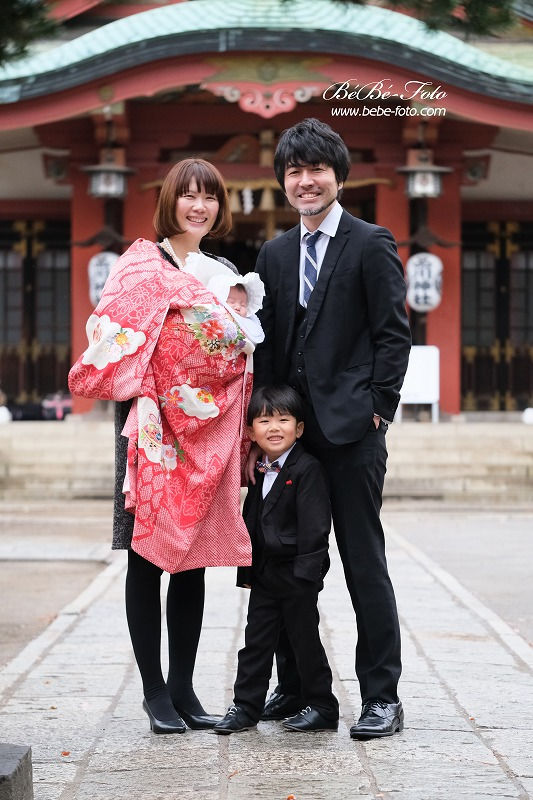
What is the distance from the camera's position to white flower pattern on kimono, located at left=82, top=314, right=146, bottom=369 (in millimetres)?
4102

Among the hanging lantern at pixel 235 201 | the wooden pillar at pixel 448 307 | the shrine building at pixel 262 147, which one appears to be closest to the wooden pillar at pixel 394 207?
the shrine building at pixel 262 147

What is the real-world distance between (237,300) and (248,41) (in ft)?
35.1

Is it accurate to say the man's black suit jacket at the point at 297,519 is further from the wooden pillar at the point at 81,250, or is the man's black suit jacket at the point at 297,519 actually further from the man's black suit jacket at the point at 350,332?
the wooden pillar at the point at 81,250

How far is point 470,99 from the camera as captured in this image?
48.6 ft

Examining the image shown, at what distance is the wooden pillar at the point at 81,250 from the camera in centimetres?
1631

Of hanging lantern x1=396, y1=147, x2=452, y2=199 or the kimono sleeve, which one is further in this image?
hanging lantern x1=396, y1=147, x2=452, y2=199

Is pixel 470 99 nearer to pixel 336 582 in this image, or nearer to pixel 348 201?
pixel 348 201

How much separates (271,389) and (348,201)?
13.9 m

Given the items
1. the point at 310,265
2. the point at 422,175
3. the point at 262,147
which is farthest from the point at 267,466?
the point at 262,147

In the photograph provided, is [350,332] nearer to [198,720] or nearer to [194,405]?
[194,405]

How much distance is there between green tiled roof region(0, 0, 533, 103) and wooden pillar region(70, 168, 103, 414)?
1.68m

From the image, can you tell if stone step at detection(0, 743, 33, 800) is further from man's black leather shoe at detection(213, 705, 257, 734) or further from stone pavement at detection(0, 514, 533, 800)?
man's black leather shoe at detection(213, 705, 257, 734)

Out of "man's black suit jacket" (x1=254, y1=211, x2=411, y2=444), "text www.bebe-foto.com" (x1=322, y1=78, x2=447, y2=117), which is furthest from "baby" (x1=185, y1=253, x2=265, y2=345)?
"text www.bebe-foto.com" (x1=322, y1=78, x2=447, y2=117)

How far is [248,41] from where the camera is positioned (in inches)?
562
